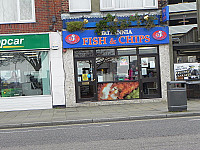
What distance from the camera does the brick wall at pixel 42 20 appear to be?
14.0 metres

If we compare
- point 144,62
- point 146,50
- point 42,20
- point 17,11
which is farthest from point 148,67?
point 17,11

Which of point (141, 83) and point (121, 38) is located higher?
point (121, 38)

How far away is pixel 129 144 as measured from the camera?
6.30 metres

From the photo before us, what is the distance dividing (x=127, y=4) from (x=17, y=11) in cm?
559

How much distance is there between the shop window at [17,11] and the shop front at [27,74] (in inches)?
39.0

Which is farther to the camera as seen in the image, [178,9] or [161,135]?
[178,9]

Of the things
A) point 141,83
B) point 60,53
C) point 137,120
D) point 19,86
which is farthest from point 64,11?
point 137,120

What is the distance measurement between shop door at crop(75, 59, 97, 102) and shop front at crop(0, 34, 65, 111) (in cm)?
140

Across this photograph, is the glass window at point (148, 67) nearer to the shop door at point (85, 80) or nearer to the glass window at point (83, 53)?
the shop door at point (85, 80)

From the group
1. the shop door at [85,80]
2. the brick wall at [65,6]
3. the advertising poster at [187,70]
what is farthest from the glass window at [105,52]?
the advertising poster at [187,70]

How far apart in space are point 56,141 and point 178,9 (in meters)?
41.5

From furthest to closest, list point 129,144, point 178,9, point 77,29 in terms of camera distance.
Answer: point 178,9 → point 77,29 → point 129,144

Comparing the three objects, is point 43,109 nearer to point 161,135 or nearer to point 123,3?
point 123,3

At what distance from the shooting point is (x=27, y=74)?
14.3 m
